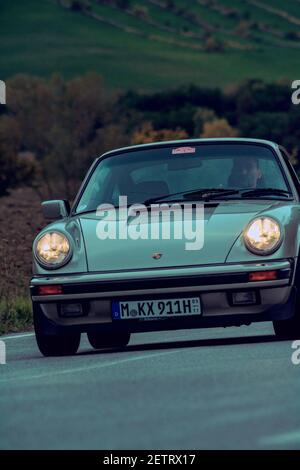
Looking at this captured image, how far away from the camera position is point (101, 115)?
95750mm

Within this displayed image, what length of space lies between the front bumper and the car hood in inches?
3.0

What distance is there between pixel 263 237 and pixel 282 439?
472 centimetres

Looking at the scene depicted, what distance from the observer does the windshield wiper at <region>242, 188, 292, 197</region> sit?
38.7ft

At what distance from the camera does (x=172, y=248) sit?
10.9 m

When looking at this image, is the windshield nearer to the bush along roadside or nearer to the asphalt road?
the asphalt road

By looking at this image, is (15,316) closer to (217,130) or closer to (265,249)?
(265,249)

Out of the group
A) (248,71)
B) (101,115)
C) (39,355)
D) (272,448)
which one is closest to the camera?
(272,448)

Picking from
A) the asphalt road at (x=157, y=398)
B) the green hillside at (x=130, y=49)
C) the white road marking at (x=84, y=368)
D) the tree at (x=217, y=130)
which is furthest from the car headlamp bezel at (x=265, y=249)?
the green hillside at (x=130, y=49)

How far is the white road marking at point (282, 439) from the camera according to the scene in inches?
241

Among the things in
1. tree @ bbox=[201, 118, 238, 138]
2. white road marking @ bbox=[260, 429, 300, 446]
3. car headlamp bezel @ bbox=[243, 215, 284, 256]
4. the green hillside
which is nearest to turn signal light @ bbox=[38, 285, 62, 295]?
car headlamp bezel @ bbox=[243, 215, 284, 256]

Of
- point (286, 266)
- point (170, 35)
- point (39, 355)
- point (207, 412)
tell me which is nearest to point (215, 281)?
point (286, 266)

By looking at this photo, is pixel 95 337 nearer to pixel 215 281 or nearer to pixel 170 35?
pixel 215 281

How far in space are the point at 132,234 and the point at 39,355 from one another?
1.27 meters

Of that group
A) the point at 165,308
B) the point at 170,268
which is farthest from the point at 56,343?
the point at 170,268
